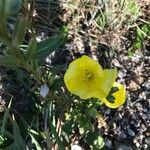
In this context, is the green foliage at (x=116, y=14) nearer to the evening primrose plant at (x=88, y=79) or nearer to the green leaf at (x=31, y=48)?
the evening primrose plant at (x=88, y=79)

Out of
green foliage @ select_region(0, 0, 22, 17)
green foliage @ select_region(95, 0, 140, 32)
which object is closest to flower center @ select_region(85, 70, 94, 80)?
green foliage @ select_region(0, 0, 22, 17)

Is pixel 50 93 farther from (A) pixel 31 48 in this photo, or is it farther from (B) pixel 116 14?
(B) pixel 116 14

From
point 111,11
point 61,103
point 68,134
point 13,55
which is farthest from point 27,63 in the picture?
point 111,11

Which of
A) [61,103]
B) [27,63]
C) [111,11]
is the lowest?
[61,103]

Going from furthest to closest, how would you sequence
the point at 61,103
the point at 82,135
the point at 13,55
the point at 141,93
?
the point at 141,93
the point at 82,135
the point at 61,103
the point at 13,55

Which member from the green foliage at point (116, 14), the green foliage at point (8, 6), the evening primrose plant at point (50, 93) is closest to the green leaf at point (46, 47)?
the evening primrose plant at point (50, 93)

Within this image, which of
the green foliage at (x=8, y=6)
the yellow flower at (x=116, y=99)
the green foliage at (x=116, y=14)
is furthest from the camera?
the green foliage at (x=116, y=14)

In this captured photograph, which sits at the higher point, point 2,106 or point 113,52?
point 113,52

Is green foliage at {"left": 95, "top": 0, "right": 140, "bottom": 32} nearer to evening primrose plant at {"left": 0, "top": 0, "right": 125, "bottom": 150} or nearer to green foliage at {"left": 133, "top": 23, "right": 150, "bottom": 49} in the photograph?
green foliage at {"left": 133, "top": 23, "right": 150, "bottom": 49}

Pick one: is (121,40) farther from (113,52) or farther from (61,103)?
(61,103)
